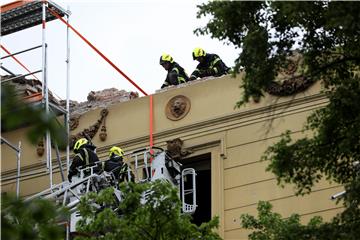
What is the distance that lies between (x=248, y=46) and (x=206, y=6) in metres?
0.77

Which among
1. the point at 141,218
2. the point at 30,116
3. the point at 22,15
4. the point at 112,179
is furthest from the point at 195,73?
the point at 30,116

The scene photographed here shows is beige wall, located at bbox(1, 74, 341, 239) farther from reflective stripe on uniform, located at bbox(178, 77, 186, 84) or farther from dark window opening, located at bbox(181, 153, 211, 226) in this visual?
reflective stripe on uniform, located at bbox(178, 77, 186, 84)

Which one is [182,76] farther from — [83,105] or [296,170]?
[296,170]

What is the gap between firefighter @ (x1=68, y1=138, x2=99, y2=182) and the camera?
673 inches

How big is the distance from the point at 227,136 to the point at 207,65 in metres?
2.64

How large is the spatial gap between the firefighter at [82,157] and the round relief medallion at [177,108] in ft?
6.57

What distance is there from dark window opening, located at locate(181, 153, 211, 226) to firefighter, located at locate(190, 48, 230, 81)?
81.2 inches

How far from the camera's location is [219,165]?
715 inches

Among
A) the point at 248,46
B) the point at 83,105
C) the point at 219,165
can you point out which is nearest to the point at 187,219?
the point at 248,46

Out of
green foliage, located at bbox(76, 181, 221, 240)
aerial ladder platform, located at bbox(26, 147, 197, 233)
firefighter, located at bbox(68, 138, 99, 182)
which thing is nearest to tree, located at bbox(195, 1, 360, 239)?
green foliage, located at bbox(76, 181, 221, 240)

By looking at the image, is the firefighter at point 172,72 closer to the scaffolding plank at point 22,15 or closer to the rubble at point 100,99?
the rubble at point 100,99

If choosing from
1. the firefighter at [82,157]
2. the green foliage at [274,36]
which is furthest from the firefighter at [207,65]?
the green foliage at [274,36]

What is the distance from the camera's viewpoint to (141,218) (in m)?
12.6

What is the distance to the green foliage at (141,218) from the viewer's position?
1249 centimetres
